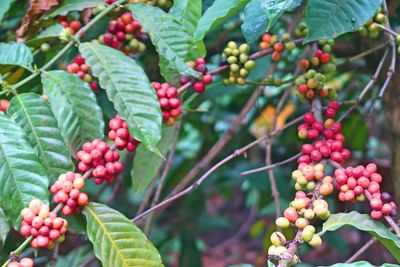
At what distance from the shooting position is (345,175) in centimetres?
111

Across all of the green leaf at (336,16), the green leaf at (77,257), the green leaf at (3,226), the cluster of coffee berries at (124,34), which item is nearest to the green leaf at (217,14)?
the green leaf at (336,16)

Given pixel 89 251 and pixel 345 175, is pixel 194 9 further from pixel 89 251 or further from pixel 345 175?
pixel 89 251

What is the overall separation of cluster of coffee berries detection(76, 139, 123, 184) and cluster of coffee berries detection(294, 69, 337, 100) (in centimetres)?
42

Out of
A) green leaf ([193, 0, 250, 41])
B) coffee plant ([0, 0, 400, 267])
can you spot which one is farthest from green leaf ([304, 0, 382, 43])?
green leaf ([193, 0, 250, 41])

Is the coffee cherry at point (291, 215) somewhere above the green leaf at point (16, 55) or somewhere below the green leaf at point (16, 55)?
below

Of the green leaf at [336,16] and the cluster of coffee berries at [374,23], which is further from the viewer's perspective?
the cluster of coffee berries at [374,23]

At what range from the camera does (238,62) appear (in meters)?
1.31

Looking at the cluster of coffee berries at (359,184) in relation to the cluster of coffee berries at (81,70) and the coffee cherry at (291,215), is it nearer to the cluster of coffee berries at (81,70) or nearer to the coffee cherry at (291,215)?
the coffee cherry at (291,215)

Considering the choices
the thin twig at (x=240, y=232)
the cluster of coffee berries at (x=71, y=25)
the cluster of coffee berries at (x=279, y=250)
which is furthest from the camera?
the thin twig at (x=240, y=232)

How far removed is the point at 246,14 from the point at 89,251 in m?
1.49

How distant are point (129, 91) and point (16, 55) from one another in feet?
0.86

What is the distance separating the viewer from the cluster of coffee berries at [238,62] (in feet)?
4.23

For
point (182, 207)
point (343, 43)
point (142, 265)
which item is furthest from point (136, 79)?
point (182, 207)

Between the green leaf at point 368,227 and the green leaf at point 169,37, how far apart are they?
1.19 feet
